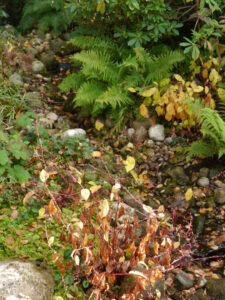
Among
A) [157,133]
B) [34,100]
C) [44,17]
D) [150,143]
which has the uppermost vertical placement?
[44,17]

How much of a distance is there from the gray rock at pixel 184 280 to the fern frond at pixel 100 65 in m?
2.63

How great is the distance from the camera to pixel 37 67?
5500mm

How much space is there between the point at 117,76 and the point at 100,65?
27cm

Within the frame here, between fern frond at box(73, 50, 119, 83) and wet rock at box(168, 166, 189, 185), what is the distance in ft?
4.73

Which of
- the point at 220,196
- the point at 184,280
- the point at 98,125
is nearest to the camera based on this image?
the point at 184,280

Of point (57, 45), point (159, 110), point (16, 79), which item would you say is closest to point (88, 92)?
point (159, 110)

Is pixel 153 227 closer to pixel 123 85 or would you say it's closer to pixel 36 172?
pixel 36 172

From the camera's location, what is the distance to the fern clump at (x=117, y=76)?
4191mm

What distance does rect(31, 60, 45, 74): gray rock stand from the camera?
5.48 meters

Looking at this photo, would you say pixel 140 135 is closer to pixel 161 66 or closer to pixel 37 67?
pixel 161 66

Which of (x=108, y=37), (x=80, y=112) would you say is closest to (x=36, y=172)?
(x=80, y=112)

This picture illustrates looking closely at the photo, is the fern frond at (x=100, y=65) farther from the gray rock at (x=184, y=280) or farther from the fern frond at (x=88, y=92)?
the gray rock at (x=184, y=280)

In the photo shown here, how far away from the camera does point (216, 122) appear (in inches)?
135

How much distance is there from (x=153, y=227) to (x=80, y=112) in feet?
9.26
